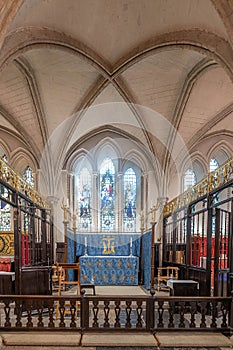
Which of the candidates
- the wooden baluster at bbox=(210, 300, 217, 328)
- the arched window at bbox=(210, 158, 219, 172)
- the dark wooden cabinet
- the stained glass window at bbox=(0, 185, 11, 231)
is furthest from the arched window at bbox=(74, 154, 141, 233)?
the wooden baluster at bbox=(210, 300, 217, 328)

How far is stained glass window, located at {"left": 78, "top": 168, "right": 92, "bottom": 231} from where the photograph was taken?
46.6 ft

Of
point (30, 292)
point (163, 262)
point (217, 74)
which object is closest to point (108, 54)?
point (217, 74)

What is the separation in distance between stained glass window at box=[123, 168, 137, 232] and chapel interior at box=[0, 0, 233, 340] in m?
0.05

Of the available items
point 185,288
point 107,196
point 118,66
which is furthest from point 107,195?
point 185,288

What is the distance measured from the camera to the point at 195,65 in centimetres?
911

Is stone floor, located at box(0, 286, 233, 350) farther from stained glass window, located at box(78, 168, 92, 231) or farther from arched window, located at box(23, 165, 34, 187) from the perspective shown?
arched window, located at box(23, 165, 34, 187)

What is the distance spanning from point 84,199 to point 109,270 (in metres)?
4.38

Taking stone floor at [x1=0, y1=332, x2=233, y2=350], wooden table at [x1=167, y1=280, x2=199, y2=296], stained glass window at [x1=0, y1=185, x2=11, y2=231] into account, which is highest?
stained glass window at [x1=0, y1=185, x2=11, y2=231]

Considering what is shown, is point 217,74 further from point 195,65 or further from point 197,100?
point 197,100

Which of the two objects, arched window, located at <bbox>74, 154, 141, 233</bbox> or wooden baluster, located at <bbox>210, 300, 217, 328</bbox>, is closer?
wooden baluster, located at <bbox>210, 300, 217, 328</bbox>

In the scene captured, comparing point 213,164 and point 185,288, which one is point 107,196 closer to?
point 213,164

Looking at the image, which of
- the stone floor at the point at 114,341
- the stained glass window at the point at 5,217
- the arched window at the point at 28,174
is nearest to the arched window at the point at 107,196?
the arched window at the point at 28,174

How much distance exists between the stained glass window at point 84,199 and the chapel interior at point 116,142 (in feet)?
0.18

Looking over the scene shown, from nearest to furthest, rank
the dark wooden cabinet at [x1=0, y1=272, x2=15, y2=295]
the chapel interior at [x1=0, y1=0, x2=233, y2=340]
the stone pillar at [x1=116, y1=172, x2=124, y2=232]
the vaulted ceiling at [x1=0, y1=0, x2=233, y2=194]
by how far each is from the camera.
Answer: the vaulted ceiling at [x1=0, y1=0, x2=233, y2=194]
the chapel interior at [x1=0, y1=0, x2=233, y2=340]
the dark wooden cabinet at [x1=0, y1=272, x2=15, y2=295]
the stone pillar at [x1=116, y1=172, x2=124, y2=232]
